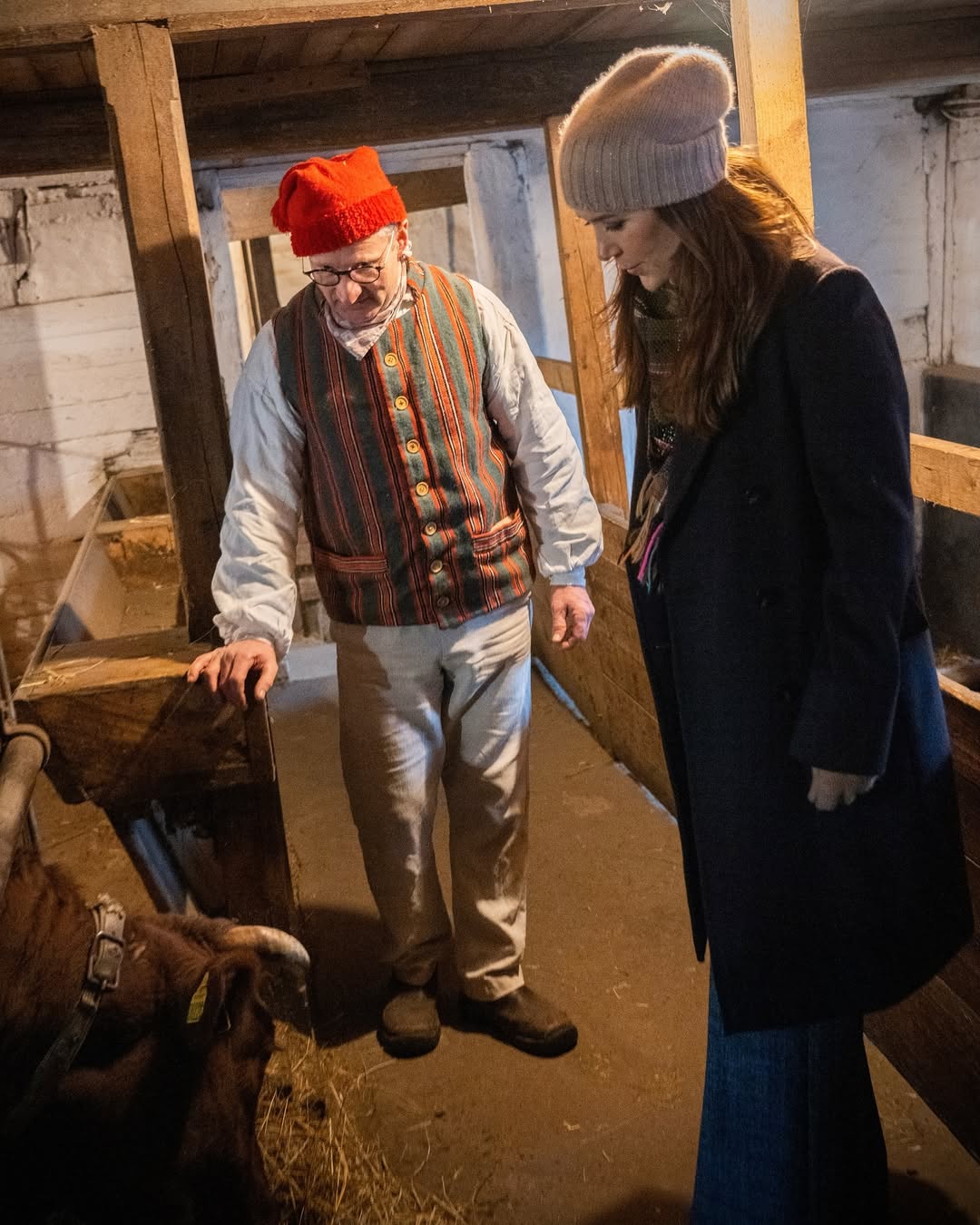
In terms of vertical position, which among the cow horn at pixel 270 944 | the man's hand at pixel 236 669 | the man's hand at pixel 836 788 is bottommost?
the cow horn at pixel 270 944

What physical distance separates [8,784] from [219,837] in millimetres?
729

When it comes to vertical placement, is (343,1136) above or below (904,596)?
below

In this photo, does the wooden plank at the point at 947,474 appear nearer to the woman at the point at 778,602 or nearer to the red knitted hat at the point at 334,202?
the woman at the point at 778,602

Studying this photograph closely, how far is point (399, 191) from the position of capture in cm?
590

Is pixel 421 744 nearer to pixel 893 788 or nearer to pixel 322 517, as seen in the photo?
pixel 322 517

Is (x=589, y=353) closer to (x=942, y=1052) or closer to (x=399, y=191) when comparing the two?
(x=399, y=191)

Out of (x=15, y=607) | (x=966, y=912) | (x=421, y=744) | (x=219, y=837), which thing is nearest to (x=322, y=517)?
(x=421, y=744)

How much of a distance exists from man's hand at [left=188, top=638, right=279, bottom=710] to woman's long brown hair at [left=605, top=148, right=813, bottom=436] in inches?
42.5

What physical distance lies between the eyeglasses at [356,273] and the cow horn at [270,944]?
121 centimetres

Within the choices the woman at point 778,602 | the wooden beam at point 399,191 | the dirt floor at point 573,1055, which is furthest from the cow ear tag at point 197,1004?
the wooden beam at point 399,191

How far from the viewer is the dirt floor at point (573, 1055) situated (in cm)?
226

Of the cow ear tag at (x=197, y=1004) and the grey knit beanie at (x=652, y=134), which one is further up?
the grey knit beanie at (x=652, y=134)

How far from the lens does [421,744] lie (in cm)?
256

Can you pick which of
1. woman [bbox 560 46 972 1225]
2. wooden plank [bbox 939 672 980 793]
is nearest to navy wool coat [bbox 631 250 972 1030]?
woman [bbox 560 46 972 1225]
